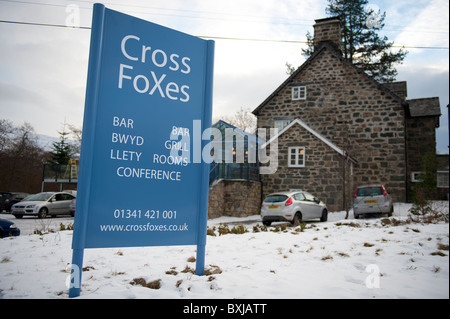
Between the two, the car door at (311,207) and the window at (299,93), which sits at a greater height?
the window at (299,93)

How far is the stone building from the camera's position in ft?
68.6

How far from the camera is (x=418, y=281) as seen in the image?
13.3 feet

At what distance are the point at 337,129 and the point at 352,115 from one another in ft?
4.70

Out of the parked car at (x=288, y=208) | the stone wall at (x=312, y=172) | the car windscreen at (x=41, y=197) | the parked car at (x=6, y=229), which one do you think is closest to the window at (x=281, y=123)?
the stone wall at (x=312, y=172)

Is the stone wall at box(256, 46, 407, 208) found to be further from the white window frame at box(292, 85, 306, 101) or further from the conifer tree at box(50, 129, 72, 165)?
the conifer tree at box(50, 129, 72, 165)

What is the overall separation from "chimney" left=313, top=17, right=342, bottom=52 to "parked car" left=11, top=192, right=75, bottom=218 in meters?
20.9

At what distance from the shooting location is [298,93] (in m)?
25.6

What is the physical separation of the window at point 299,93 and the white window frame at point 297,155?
561cm

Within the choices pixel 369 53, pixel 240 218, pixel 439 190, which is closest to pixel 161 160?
pixel 240 218

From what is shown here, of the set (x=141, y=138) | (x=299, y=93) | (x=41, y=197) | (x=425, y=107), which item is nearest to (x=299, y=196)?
(x=141, y=138)

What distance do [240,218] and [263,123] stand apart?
30.9 feet

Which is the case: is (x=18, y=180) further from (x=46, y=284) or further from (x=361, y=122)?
(x=46, y=284)

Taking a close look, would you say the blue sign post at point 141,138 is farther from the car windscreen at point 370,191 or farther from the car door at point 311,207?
the car windscreen at point 370,191

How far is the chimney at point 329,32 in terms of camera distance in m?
25.2
